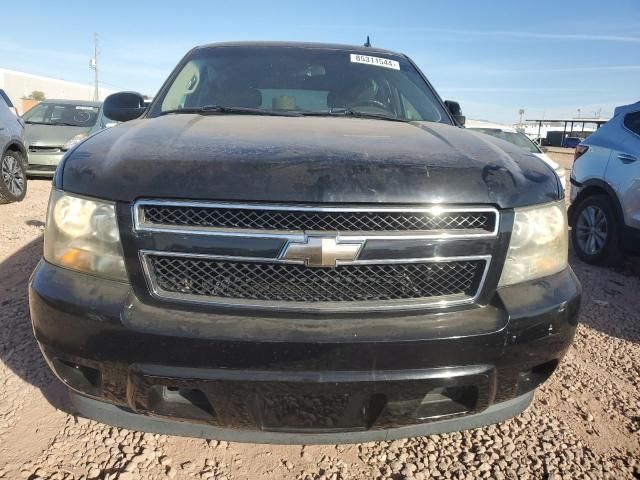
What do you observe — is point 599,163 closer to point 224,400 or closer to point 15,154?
point 224,400

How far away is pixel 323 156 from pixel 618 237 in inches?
166

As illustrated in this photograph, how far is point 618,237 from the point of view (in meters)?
4.79

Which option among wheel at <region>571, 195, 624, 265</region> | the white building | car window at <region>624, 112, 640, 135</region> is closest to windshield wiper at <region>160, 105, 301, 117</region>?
wheel at <region>571, 195, 624, 265</region>

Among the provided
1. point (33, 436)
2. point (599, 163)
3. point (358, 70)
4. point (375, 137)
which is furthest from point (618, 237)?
point (33, 436)

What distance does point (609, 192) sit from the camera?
495 centimetres

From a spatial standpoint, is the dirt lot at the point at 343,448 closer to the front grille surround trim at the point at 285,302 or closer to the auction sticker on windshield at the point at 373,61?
the front grille surround trim at the point at 285,302

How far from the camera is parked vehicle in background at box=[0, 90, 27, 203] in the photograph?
6.96 metres

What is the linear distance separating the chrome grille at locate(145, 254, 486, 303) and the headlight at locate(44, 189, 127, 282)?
0.14 meters

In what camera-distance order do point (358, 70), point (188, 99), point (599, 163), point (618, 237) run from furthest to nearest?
point (599, 163), point (618, 237), point (358, 70), point (188, 99)

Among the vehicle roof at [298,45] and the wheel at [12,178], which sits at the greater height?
the vehicle roof at [298,45]

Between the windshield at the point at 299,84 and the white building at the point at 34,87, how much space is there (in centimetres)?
4918

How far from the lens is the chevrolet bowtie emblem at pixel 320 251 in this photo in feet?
5.08

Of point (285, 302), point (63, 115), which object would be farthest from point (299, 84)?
point (63, 115)

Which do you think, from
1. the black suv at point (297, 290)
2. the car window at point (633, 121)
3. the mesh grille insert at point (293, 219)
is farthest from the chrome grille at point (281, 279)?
the car window at point (633, 121)
